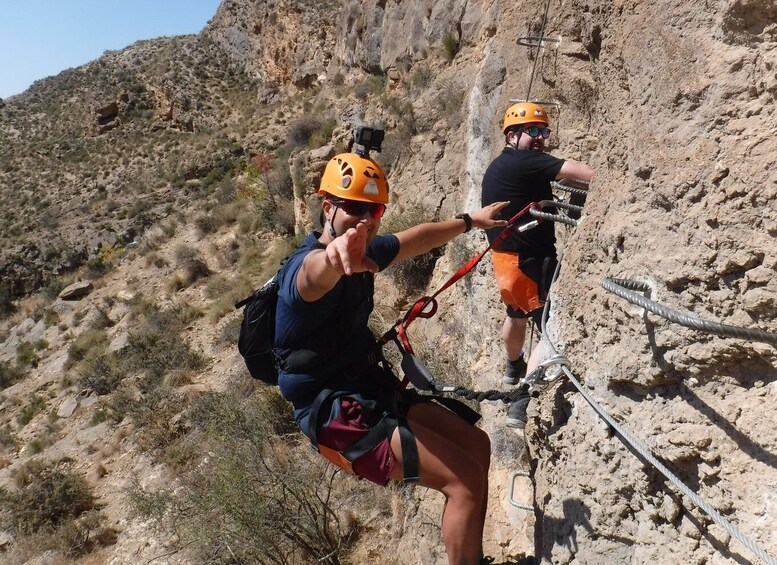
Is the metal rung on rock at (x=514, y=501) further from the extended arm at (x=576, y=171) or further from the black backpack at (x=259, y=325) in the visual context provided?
the extended arm at (x=576, y=171)

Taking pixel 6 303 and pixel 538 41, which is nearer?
pixel 538 41

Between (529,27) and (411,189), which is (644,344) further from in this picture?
(411,189)

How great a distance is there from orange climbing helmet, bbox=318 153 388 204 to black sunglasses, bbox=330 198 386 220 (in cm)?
3

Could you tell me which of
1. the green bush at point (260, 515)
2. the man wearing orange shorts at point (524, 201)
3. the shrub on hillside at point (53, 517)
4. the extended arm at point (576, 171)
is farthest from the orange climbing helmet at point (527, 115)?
the shrub on hillside at point (53, 517)

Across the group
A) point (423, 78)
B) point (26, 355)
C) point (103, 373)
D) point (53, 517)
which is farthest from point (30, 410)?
point (423, 78)

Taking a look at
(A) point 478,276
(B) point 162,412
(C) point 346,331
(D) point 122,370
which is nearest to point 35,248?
(D) point 122,370

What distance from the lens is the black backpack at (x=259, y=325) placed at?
209 centimetres

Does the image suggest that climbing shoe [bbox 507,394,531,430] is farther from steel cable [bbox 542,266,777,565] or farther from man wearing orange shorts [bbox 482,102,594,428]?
steel cable [bbox 542,266,777,565]

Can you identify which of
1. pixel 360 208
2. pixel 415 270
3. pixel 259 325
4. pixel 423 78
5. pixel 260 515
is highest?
pixel 423 78

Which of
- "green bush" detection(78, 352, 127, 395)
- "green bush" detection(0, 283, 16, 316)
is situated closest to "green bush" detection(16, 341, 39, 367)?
"green bush" detection(78, 352, 127, 395)

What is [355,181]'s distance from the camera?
6.32 ft

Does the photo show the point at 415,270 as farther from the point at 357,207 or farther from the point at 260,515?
the point at 357,207

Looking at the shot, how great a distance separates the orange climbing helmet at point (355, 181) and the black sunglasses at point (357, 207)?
0.03 meters

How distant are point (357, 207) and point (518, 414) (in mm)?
1399
